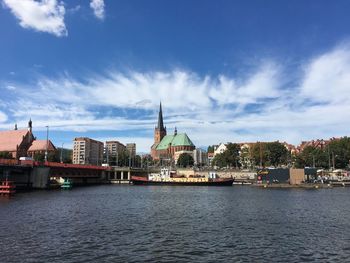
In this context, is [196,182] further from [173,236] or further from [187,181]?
[173,236]

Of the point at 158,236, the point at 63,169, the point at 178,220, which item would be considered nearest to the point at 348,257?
the point at 158,236

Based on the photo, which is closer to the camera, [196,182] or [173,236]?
[173,236]

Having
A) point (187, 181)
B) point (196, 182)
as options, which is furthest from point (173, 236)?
point (187, 181)

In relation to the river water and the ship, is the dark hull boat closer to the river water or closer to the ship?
the ship

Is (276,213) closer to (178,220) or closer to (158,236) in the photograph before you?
(178,220)

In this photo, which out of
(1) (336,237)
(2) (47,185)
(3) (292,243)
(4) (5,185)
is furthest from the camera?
(2) (47,185)

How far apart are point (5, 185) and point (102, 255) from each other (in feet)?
259

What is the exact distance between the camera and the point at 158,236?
40.9 metres

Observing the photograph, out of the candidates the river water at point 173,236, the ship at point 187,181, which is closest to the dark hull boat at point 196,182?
the ship at point 187,181

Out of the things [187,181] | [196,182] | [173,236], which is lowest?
[173,236]

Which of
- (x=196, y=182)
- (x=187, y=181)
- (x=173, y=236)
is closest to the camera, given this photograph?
(x=173, y=236)

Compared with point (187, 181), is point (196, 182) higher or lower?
lower

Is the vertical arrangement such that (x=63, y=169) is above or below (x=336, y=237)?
above

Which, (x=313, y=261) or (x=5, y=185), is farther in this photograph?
(x=5, y=185)
